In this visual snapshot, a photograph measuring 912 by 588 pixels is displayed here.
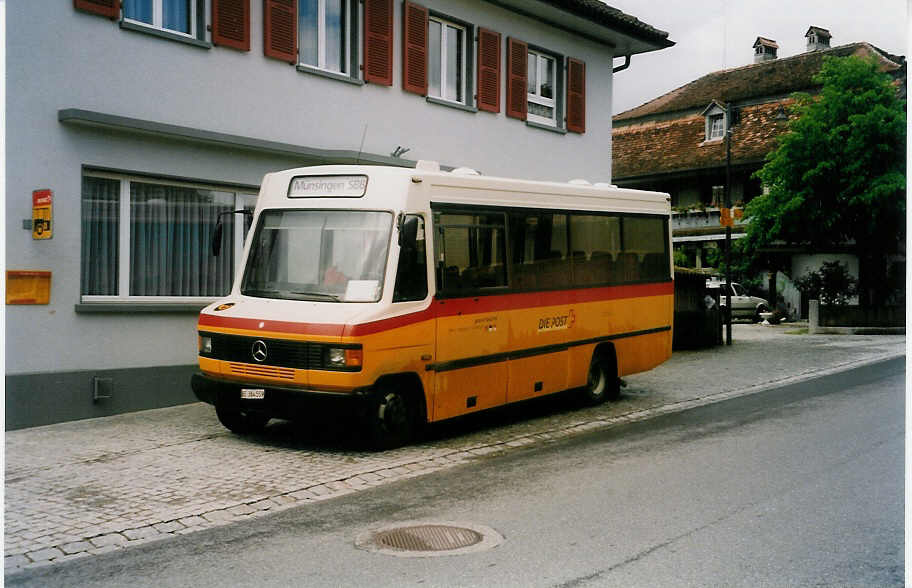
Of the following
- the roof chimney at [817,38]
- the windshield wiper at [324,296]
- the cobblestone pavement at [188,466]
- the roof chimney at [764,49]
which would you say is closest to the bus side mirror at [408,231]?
the windshield wiper at [324,296]

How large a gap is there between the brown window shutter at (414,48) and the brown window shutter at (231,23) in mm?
3304

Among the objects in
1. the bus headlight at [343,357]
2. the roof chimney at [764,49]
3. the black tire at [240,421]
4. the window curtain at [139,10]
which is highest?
the roof chimney at [764,49]

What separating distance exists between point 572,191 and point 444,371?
3.50 metres

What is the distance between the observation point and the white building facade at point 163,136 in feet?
38.4

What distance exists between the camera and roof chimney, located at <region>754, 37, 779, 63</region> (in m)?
55.3

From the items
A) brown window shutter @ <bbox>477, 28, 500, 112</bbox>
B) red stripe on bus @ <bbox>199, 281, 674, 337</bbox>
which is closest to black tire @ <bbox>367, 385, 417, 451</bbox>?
red stripe on bus @ <bbox>199, 281, 674, 337</bbox>

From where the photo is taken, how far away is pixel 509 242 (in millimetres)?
11703

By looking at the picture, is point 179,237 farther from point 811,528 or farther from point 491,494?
point 811,528

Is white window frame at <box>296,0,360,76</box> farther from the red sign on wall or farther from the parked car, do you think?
the parked car

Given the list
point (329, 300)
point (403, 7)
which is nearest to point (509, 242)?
point (329, 300)

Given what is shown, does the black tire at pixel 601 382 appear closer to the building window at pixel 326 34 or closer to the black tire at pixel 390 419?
the black tire at pixel 390 419

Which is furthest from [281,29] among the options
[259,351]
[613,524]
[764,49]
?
[764,49]

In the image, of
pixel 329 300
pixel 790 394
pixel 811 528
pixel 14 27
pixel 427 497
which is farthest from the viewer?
pixel 790 394

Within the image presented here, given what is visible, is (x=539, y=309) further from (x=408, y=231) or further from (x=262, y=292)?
(x=262, y=292)
